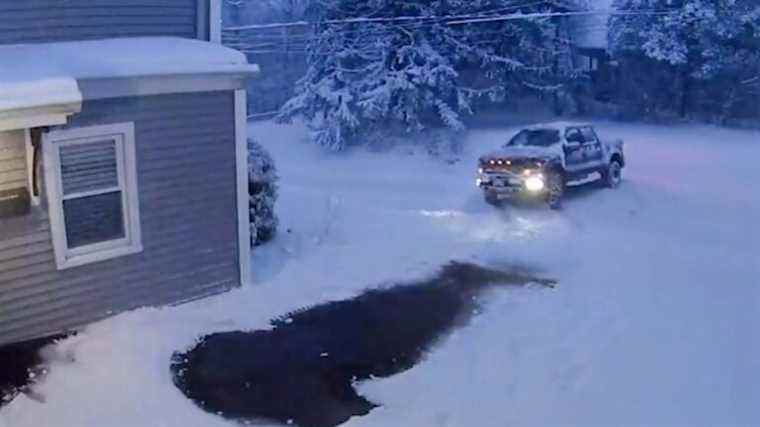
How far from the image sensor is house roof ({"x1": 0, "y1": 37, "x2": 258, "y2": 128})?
324 inches

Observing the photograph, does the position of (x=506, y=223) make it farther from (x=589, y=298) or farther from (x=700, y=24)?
(x=700, y=24)

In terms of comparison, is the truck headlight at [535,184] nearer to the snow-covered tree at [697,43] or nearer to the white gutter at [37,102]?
the white gutter at [37,102]

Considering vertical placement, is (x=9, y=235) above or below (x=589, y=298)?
above

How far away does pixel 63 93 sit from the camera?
8.33 m

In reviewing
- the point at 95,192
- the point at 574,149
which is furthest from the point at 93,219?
the point at 574,149

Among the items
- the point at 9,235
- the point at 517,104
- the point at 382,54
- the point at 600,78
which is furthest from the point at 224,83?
the point at 600,78

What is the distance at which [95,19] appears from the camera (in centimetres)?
977

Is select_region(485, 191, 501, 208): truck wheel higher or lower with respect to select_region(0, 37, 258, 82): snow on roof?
lower

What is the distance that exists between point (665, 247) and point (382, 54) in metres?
14.6

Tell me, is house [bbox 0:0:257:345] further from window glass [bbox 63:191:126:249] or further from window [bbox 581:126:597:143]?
window [bbox 581:126:597:143]

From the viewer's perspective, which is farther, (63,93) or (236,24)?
(236,24)

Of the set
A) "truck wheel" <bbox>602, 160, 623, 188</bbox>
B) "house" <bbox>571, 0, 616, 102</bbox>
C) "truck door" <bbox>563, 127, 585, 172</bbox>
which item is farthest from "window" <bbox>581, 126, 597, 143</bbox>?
"house" <bbox>571, 0, 616, 102</bbox>

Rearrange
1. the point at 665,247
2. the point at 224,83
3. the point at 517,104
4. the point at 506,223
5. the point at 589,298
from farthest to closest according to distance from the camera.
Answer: the point at 517,104, the point at 506,223, the point at 665,247, the point at 589,298, the point at 224,83

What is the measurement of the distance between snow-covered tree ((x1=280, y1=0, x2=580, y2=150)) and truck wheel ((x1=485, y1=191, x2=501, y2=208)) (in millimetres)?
7821
